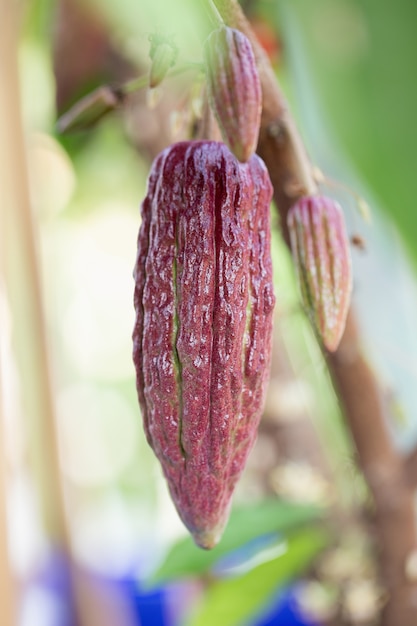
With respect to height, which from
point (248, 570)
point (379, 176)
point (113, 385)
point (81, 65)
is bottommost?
point (248, 570)

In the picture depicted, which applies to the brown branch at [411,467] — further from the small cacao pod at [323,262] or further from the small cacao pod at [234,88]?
the small cacao pod at [234,88]

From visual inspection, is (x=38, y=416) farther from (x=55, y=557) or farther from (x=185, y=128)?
(x=185, y=128)

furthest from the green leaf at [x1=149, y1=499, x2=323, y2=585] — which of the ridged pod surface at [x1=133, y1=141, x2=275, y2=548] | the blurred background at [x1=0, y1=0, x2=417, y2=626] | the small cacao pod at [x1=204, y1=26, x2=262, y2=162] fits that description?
the small cacao pod at [x1=204, y1=26, x2=262, y2=162]

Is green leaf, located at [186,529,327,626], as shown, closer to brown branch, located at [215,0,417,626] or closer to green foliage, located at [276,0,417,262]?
brown branch, located at [215,0,417,626]

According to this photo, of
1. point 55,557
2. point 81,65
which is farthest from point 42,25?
point 55,557

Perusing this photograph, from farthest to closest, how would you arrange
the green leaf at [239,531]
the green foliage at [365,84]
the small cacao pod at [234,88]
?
1. the green leaf at [239,531]
2. the green foliage at [365,84]
3. the small cacao pod at [234,88]

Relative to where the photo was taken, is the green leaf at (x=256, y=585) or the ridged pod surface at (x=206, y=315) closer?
the ridged pod surface at (x=206, y=315)

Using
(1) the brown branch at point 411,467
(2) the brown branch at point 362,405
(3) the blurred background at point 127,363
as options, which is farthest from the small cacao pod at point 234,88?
(1) the brown branch at point 411,467
